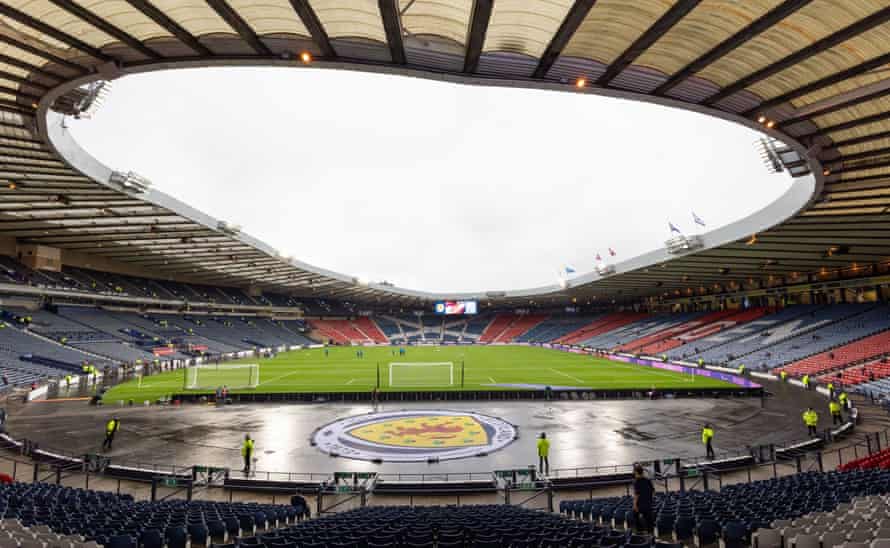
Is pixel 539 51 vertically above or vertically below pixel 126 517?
above

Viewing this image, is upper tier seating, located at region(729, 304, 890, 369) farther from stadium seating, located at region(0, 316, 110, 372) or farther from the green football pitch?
stadium seating, located at region(0, 316, 110, 372)

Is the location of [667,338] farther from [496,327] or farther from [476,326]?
[476,326]

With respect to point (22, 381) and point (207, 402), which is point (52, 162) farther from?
point (22, 381)

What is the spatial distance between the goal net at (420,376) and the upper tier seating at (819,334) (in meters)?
28.6

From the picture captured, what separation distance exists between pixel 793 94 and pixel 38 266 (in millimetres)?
63865

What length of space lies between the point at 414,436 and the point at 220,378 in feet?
85.9

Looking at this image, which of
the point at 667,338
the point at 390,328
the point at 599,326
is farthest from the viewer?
the point at 390,328

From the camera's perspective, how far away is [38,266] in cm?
4894

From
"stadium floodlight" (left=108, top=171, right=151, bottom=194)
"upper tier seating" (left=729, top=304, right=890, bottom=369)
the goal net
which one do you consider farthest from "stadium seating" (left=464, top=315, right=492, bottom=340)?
"stadium floodlight" (left=108, top=171, right=151, bottom=194)

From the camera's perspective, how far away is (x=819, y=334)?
44.6 meters

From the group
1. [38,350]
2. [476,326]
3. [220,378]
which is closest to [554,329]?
[476,326]

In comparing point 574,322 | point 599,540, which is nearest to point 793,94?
point 599,540

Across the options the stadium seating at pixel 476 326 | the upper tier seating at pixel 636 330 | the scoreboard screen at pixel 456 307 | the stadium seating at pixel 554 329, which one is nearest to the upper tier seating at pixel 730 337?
the upper tier seating at pixel 636 330

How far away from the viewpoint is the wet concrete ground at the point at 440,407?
18.5m
